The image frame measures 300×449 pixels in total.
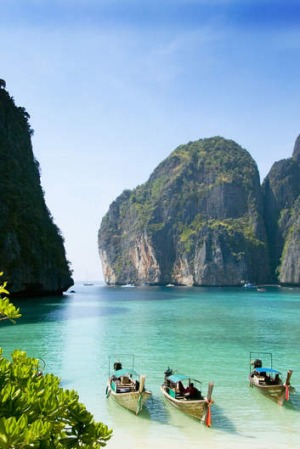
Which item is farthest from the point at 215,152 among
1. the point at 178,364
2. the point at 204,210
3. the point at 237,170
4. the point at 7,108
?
the point at 178,364

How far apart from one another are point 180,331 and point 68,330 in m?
9.84

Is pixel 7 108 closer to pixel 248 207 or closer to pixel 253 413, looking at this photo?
pixel 253 413

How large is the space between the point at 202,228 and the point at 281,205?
129 ft

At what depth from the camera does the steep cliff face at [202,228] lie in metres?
165

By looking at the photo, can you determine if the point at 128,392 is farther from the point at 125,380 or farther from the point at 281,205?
the point at 281,205

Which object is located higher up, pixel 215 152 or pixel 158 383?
pixel 215 152

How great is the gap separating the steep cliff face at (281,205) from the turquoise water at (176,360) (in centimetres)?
12872

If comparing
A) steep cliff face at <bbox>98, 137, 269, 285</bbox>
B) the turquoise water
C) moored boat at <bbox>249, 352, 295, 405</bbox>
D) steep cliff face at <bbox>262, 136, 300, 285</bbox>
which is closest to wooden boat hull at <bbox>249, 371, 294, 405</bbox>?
moored boat at <bbox>249, 352, 295, 405</bbox>

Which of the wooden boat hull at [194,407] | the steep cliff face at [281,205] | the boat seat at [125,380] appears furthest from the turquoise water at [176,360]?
the steep cliff face at [281,205]

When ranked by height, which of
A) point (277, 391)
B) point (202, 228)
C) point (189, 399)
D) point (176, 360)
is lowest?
point (176, 360)

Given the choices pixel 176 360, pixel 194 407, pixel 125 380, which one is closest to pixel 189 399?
pixel 194 407

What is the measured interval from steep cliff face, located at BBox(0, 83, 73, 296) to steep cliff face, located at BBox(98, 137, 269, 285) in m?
83.3

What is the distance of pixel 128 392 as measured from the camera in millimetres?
16234

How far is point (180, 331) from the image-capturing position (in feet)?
123
